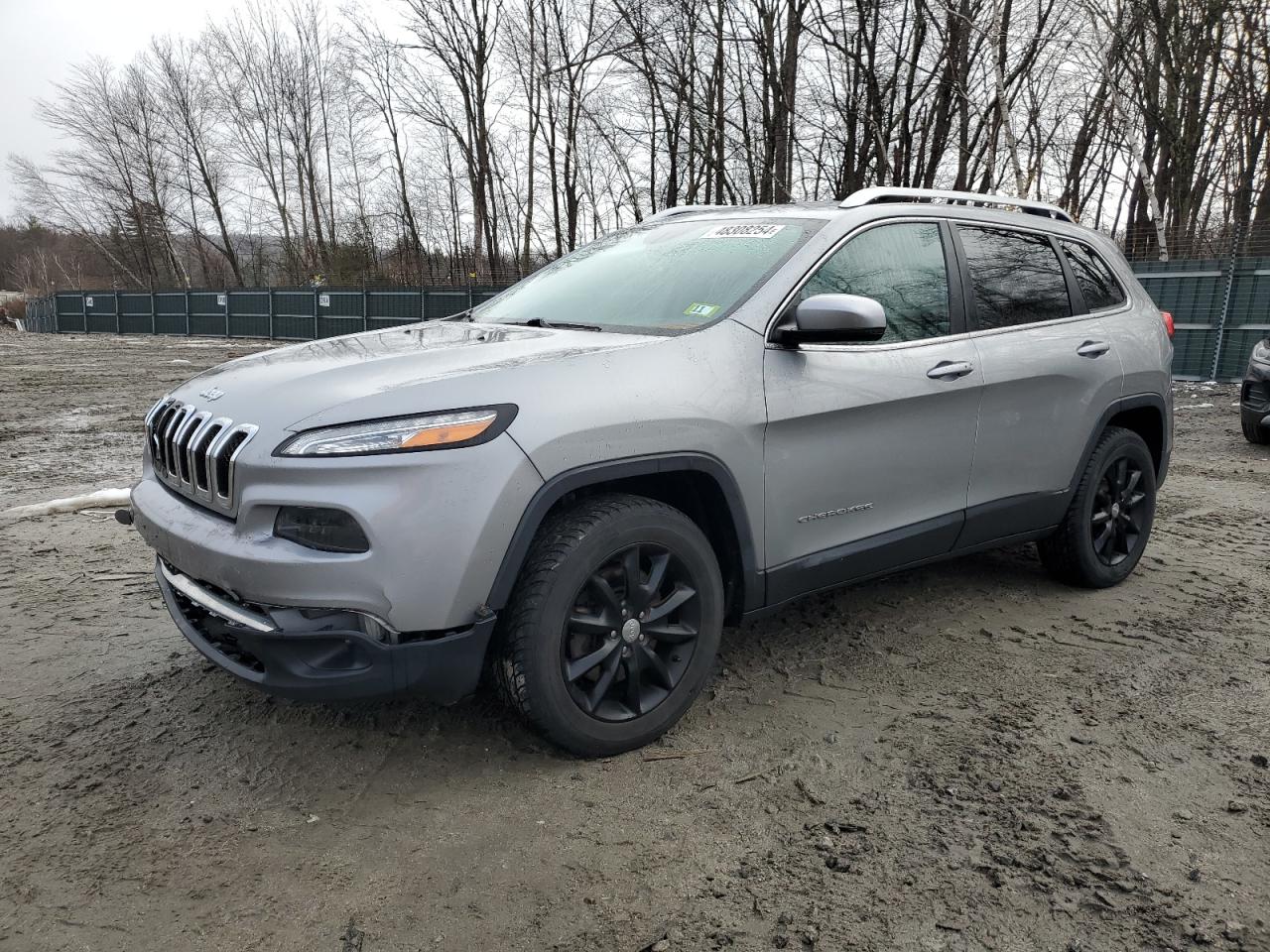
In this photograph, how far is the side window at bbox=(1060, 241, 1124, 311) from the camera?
158 inches

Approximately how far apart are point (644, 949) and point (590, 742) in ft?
2.35

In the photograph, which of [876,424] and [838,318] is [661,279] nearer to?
[838,318]

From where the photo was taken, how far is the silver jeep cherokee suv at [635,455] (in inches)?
87.3

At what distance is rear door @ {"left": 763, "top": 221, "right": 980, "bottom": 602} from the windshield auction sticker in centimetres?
27

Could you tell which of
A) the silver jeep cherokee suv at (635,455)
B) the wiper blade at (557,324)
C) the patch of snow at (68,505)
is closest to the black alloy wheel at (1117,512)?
the silver jeep cherokee suv at (635,455)

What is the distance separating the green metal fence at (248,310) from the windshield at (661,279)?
18553mm

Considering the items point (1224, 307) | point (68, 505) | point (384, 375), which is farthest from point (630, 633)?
point (1224, 307)

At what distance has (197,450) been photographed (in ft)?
8.11

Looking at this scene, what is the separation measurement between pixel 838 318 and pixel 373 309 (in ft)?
83.9

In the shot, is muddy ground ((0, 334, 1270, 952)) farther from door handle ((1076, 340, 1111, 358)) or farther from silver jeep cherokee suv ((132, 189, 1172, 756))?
door handle ((1076, 340, 1111, 358))

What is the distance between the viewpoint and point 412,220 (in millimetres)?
34375

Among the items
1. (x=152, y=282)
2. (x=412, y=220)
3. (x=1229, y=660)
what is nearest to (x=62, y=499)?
(x=1229, y=660)

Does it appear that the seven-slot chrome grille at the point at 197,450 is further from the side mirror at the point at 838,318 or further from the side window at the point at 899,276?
the side window at the point at 899,276

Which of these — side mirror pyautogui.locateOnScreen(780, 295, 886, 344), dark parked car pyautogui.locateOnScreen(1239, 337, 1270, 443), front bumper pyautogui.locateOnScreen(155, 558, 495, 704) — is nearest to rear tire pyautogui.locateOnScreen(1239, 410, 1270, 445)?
dark parked car pyautogui.locateOnScreen(1239, 337, 1270, 443)
